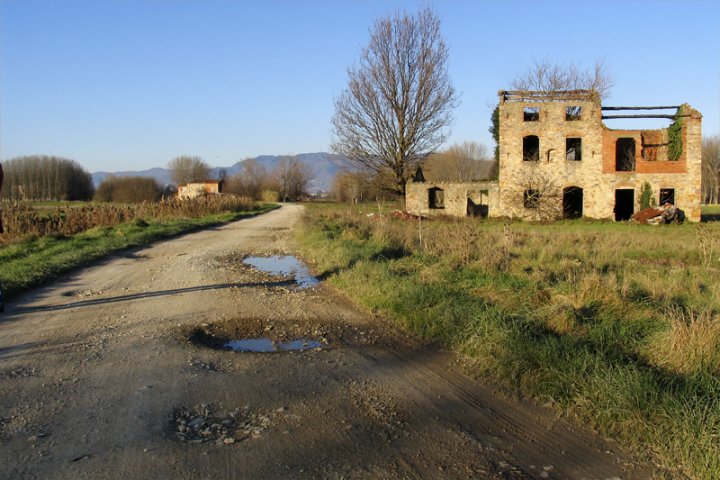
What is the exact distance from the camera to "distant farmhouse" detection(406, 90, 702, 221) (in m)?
38.0

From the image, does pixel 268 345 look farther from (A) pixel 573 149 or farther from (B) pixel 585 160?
(A) pixel 573 149

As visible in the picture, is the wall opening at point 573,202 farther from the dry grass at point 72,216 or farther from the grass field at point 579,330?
the grass field at point 579,330

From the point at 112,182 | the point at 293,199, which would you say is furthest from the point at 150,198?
the point at 293,199

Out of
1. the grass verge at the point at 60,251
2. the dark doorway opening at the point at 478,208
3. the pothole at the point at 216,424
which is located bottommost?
the pothole at the point at 216,424

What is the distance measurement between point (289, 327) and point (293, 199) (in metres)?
92.7

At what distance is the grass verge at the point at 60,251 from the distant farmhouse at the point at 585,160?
2266 cm

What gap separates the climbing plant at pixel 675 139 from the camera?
38.1 metres

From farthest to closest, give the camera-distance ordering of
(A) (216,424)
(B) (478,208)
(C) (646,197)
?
(B) (478,208)
(C) (646,197)
(A) (216,424)

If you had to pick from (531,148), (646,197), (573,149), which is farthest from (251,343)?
(573,149)

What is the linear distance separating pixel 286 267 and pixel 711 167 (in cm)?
8552

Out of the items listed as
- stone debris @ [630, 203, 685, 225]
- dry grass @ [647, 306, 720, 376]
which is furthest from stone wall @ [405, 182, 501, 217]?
dry grass @ [647, 306, 720, 376]

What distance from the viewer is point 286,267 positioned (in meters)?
13.8

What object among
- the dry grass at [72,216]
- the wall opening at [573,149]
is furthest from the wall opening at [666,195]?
the dry grass at [72,216]

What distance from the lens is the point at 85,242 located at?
17438 mm
